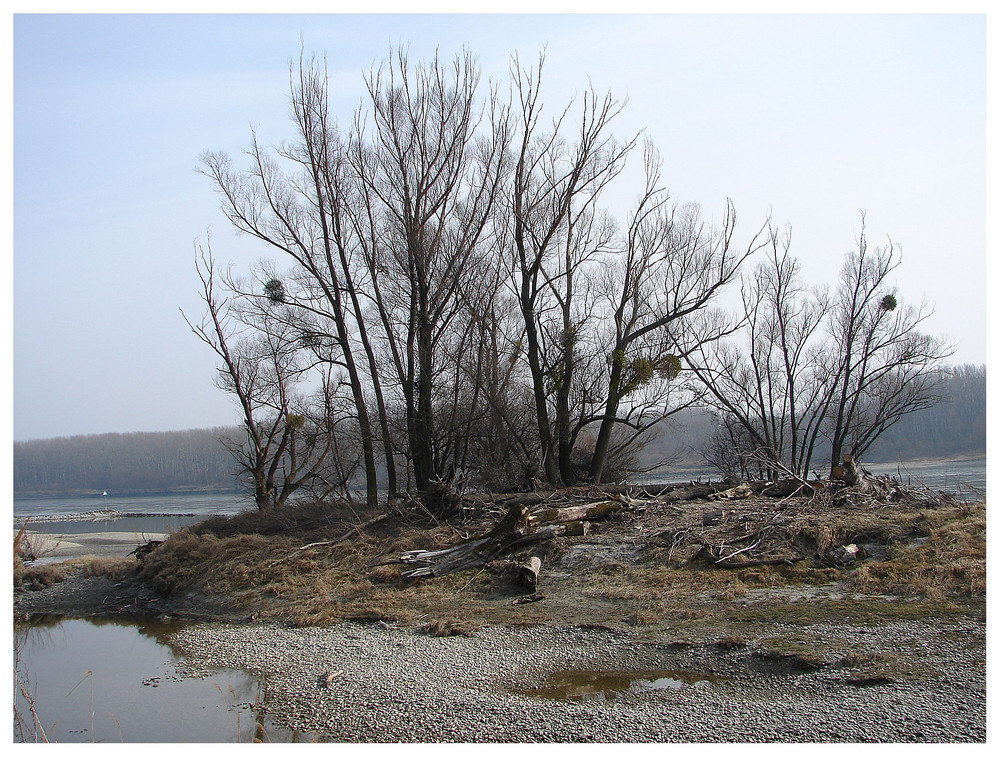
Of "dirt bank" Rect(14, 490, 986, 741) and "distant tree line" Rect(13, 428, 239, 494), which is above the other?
"dirt bank" Rect(14, 490, 986, 741)

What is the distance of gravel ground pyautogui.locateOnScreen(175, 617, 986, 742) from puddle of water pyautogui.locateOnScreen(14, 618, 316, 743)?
0.35m

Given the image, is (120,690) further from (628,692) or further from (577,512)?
(577,512)

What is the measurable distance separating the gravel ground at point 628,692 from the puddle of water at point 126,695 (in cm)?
35

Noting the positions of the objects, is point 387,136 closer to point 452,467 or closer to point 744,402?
point 452,467

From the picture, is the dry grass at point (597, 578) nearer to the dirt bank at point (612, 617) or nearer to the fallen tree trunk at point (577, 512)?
the dirt bank at point (612, 617)

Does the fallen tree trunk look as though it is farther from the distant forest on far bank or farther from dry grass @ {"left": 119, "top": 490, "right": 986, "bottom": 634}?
the distant forest on far bank

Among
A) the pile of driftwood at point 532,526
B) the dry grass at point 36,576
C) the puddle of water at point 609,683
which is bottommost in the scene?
the dry grass at point 36,576

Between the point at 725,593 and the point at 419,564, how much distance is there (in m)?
5.03

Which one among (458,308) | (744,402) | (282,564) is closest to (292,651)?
(282,564)

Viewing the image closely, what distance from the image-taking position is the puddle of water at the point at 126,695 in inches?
255

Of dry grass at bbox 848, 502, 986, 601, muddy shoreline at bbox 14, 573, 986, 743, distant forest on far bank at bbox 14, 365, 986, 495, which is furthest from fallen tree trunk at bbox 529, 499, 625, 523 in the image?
distant forest on far bank at bbox 14, 365, 986, 495

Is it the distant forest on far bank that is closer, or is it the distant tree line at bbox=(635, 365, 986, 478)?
the distant tree line at bbox=(635, 365, 986, 478)

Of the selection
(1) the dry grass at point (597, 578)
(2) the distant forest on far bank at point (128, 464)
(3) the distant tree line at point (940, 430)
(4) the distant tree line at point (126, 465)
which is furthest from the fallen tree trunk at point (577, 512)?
(4) the distant tree line at point (126, 465)

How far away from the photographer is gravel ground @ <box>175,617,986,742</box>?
5.38 meters
